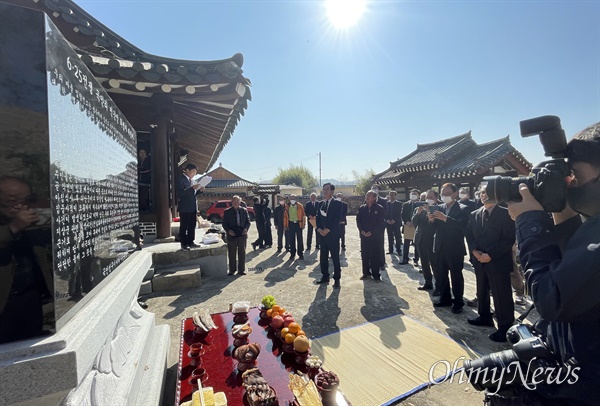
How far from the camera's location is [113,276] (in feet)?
6.06

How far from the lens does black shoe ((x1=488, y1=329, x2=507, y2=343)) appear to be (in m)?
3.24

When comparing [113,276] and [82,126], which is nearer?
[82,126]

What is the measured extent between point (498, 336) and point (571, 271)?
115 inches

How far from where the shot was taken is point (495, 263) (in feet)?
11.4

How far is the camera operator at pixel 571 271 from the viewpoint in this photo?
3.47 ft

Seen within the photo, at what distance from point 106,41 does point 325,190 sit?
5.13 metres

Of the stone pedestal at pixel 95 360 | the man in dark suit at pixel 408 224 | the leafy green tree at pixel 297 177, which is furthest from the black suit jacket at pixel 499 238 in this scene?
the leafy green tree at pixel 297 177

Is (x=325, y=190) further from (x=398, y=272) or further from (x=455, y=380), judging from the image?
(x=455, y=380)

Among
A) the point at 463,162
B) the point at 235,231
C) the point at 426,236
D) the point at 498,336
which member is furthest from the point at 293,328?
the point at 463,162

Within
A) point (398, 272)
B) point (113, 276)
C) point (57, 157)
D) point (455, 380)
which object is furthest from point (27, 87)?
point (398, 272)

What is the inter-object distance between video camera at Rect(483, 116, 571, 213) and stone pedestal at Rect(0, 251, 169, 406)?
2120mm

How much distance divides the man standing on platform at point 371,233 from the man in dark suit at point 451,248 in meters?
1.45

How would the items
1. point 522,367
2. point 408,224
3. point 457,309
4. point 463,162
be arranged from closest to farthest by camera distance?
point 522,367, point 457,309, point 408,224, point 463,162

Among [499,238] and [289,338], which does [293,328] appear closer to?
[289,338]
